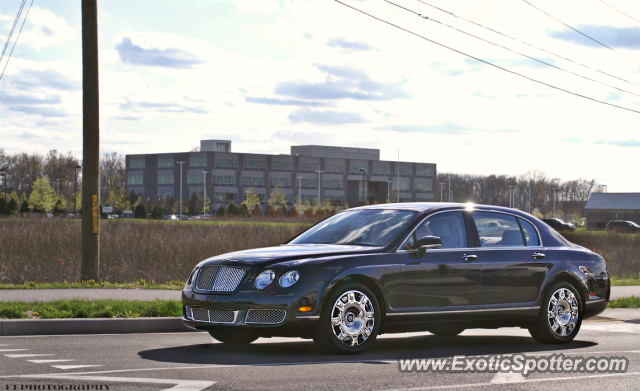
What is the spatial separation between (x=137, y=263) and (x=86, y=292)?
7508 millimetres

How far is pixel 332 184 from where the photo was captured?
14012 cm

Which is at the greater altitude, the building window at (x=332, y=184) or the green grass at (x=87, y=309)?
the building window at (x=332, y=184)

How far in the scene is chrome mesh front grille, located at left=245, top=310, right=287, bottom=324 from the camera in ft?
25.5

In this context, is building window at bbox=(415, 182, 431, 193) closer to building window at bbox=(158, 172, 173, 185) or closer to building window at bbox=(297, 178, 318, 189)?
building window at bbox=(297, 178, 318, 189)

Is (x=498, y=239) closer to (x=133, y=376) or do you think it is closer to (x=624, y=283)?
(x=133, y=376)

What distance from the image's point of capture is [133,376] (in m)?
6.71

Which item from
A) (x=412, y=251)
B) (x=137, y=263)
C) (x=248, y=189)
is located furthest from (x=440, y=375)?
(x=248, y=189)

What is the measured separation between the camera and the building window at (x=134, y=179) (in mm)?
138000

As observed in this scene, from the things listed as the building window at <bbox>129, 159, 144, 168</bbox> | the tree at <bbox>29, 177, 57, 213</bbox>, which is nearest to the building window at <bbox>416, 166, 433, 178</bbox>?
the building window at <bbox>129, 159, 144, 168</bbox>

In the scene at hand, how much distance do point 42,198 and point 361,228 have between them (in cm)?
12278

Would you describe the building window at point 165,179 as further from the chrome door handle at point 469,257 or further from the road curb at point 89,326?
the chrome door handle at point 469,257

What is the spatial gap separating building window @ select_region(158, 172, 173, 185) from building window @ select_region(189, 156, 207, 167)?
234 inches

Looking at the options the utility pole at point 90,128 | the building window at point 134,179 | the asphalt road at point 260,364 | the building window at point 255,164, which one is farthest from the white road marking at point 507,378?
the building window at point 134,179

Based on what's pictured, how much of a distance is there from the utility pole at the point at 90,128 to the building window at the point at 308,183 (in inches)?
4653
